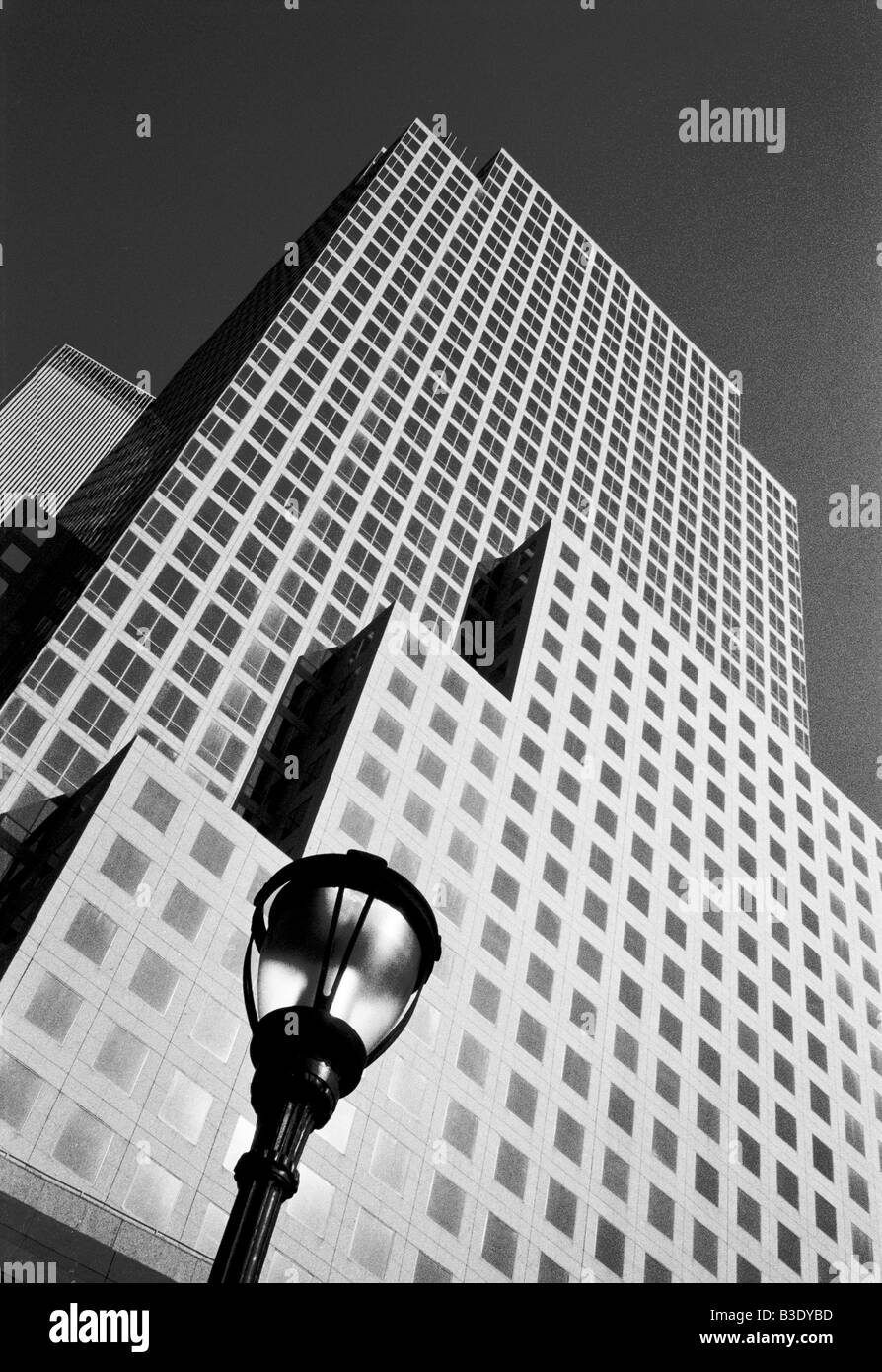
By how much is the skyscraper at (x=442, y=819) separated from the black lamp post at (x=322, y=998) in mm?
35476

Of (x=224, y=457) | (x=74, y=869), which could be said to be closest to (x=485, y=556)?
(x=224, y=457)

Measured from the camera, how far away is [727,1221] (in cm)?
5459

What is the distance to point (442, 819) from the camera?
2206 inches

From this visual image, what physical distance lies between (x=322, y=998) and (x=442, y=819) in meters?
51.4

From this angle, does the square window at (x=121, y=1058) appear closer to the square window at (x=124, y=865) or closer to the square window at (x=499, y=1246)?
the square window at (x=124, y=865)

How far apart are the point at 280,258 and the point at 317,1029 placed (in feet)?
384

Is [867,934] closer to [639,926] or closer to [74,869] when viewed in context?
[639,926]

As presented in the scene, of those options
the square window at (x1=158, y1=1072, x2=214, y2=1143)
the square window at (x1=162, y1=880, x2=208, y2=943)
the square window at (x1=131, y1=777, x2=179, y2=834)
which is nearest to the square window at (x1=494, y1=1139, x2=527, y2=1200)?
the square window at (x1=158, y1=1072, x2=214, y2=1143)

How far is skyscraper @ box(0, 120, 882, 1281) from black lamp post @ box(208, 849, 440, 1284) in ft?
116

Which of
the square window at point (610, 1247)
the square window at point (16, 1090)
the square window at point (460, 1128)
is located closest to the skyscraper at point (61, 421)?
the square window at point (460, 1128)

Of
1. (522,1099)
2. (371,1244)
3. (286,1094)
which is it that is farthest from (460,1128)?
(286,1094)

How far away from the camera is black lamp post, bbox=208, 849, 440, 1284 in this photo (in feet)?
15.9

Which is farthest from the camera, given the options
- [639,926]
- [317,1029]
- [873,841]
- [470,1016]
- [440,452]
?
[440,452]

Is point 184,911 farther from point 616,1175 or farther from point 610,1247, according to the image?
point 610,1247
